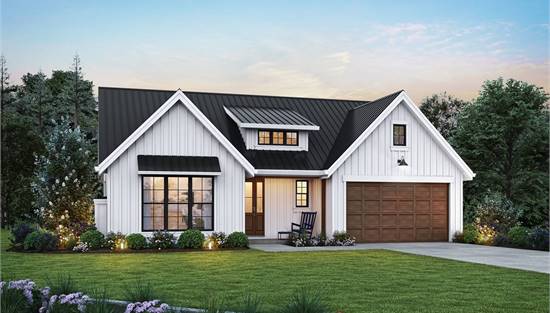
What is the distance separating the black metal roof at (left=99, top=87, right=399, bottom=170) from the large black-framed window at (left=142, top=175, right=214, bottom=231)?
210 centimetres

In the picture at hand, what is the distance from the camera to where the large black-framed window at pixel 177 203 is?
21250 mm

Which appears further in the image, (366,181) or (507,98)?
(507,98)

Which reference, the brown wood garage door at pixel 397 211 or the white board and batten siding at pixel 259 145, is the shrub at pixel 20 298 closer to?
the white board and batten siding at pixel 259 145

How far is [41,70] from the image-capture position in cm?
5609

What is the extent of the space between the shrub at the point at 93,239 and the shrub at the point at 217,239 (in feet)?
11.0

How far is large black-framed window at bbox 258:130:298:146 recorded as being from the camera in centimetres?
2453

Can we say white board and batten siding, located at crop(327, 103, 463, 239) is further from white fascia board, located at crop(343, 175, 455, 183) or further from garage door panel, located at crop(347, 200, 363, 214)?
garage door panel, located at crop(347, 200, 363, 214)

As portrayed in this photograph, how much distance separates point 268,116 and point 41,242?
957cm

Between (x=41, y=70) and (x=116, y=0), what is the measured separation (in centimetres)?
3855

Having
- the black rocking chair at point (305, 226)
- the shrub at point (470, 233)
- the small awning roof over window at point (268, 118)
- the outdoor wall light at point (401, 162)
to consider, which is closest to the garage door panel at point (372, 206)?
the outdoor wall light at point (401, 162)

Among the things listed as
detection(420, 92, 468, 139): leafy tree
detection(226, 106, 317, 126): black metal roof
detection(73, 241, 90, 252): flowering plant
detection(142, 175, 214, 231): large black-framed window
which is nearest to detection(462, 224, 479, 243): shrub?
detection(226, 106, 317, 126): black metal roof

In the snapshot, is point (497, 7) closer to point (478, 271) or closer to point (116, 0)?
point (478, 271)

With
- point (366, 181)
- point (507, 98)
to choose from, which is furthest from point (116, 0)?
point (507, 98)

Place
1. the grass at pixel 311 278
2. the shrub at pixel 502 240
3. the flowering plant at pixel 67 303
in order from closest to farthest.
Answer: the flowering plant at pixel 67 303 → the grass at pixel 311 278 → the shrub at pixel 502 240
